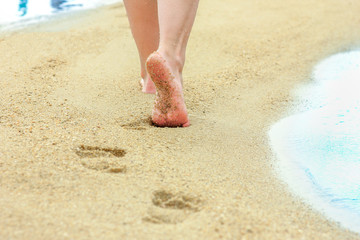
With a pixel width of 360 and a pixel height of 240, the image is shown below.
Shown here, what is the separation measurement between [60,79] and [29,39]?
837 millimetres

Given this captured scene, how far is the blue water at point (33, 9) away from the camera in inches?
136

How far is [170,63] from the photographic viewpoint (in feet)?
5.67

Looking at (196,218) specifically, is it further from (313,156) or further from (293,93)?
(293,93)

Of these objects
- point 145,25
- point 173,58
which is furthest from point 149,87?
point 173,58

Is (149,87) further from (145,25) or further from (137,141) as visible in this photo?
(137,141)

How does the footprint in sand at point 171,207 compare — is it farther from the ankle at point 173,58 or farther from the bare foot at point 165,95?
the ankle at point 173,58

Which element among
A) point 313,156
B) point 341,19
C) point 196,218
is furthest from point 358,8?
point 196,218

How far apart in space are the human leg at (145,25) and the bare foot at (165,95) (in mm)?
454

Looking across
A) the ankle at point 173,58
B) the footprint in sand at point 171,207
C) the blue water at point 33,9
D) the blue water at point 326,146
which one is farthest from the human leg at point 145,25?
the blue water at point 33,9

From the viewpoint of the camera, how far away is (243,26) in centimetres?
341

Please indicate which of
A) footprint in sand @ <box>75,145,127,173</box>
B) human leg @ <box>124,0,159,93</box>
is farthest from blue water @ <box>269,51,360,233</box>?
human leg @ <box>124,0,159,93</box>

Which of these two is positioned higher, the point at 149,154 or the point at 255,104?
the point at 149,154

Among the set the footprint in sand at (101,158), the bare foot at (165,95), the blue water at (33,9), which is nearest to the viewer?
the footprint in sand at (101,158)

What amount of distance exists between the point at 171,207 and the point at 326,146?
873 mm
